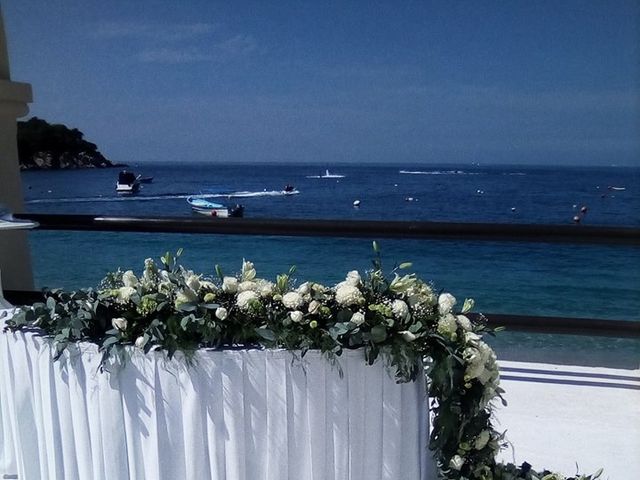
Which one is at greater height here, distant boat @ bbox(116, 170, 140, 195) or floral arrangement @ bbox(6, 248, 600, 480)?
floral arrangement @ bbox(6, 248, 600, 480)

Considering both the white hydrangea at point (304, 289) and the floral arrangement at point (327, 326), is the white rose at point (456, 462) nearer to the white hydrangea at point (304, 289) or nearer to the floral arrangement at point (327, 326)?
the floral arrangement at point (327, 326)

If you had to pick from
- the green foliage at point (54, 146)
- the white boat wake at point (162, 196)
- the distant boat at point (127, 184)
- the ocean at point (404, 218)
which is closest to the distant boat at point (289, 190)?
the white boat wake at point (162, 196)

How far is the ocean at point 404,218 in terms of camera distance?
23.5 m

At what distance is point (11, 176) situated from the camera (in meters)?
4.06

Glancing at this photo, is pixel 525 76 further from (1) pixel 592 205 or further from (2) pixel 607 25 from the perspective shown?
(1) pixel 592 205

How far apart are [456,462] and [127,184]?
34.6 meters

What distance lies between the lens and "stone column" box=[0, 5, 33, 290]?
3.85 metres

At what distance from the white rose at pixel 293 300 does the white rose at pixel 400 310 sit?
226 millimetres

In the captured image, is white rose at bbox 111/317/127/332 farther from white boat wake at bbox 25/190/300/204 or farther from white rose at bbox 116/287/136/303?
white boat wake at bbox 25/190/300/204

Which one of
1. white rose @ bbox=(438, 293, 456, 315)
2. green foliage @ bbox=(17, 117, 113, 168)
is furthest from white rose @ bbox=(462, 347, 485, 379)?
green foliage @ bbox=(17, 117, 113, 168)

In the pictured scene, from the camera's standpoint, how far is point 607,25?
1303 inches

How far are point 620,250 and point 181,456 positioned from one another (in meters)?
25.2

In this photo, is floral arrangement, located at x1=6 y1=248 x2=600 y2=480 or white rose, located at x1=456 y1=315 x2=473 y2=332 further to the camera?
white rose, located at x1=456 y1=315 x2=473 y2=332

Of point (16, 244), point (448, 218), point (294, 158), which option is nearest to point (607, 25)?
point (448, 218)
